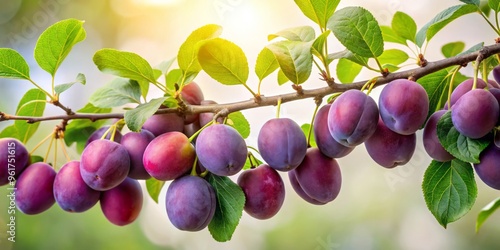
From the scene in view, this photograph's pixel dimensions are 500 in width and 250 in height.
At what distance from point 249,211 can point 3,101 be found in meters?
1.33

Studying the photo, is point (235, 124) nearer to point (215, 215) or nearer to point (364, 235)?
point (215, 215)

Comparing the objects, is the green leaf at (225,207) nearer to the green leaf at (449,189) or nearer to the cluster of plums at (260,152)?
the cluster of plums at (260,152)

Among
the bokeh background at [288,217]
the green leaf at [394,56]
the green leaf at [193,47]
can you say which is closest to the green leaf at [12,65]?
the green leaf at [193,47]

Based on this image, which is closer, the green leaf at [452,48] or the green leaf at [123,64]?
the green leaf at [123,64]

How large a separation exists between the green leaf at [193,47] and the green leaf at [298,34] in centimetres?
8

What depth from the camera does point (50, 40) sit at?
25.4 inches

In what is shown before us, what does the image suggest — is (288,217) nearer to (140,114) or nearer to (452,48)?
(452,48)

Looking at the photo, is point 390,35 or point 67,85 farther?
point 390,35

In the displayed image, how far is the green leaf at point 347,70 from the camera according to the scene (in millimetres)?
755

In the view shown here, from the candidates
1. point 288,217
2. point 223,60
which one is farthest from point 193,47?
point 288,217

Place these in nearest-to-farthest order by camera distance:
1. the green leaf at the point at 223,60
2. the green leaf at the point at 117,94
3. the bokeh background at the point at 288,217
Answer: the green leaf at the point at 223,60 < the green leaf at the point at 117,94 < the bokeh background at the point at 288,217

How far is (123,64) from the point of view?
630 mm

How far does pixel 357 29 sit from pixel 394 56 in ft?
0.71

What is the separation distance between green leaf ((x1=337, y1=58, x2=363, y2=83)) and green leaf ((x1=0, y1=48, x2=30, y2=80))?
47cm
